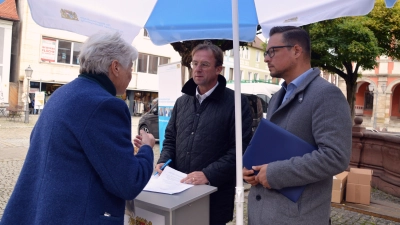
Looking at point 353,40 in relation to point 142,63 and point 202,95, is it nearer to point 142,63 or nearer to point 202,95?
point 202,95

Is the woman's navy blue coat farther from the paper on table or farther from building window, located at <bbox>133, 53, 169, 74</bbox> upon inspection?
building window, located at <bbox>133, 53, 169, 74</bbox>

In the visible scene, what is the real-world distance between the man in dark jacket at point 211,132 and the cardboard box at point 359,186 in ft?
12.0

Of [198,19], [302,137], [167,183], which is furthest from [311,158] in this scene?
[198,19]

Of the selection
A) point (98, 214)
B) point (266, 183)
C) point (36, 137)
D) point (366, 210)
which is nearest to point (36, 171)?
point (36, 137)

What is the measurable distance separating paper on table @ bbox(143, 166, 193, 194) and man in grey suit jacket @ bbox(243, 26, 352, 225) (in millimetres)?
388

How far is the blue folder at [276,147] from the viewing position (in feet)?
5.24

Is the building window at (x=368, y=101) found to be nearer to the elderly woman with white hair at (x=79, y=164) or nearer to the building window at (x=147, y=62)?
the building window at (x=147, y=62)

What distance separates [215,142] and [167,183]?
1.76 ft

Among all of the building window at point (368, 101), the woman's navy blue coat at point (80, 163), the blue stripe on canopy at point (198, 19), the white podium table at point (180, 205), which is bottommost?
the white podium table at point (180, 205)

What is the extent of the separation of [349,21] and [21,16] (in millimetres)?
23271

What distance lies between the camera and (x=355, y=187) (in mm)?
5328

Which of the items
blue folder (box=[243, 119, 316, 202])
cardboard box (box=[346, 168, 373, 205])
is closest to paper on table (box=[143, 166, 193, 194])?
blue folder (box=[243, 119, 316, 202])

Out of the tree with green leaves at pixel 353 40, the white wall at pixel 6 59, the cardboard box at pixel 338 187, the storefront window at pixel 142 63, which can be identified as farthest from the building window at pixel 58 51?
the cardboard box at pixel 338 187

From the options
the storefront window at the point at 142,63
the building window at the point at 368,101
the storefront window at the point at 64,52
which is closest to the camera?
the storefront window at the point at 64,52
